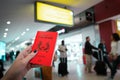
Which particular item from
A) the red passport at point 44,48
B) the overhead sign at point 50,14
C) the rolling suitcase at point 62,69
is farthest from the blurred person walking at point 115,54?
the red passport at point 44,48

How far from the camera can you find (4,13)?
275 inches

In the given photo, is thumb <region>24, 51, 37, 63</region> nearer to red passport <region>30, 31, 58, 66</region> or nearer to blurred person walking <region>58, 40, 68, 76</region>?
red passport <region>30, 31, 58, 66</region>

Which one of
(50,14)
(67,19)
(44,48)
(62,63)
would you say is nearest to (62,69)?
(62,63)

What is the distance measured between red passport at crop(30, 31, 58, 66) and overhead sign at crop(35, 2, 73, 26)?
3.79 meters

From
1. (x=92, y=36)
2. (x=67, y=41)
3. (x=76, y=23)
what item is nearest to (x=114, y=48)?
(x=92, y=36)

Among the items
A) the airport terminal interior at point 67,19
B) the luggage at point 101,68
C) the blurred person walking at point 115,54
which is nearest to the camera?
the blurred person walking at point 115,54

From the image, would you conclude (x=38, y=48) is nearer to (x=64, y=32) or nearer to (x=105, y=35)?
(x=105, y=35)

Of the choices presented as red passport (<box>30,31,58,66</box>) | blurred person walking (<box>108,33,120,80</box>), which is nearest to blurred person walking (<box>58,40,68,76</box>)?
blurred person walking (<box>108,33,120,80</box>)

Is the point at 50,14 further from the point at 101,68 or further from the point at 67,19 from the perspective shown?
the point at 101,68

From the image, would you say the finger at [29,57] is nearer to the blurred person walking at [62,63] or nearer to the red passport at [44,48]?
the red passport at [44,48]

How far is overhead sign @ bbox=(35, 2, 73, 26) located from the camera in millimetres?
4750

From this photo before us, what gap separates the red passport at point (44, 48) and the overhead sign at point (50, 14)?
3.79 metres

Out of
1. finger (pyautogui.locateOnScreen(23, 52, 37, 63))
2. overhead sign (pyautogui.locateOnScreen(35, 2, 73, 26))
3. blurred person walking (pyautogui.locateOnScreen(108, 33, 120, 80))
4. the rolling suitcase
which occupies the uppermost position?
overhead sign (pyautogui.locateOnScreen(35, 2, 73, 26))

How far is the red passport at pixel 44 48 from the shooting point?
863 mm
